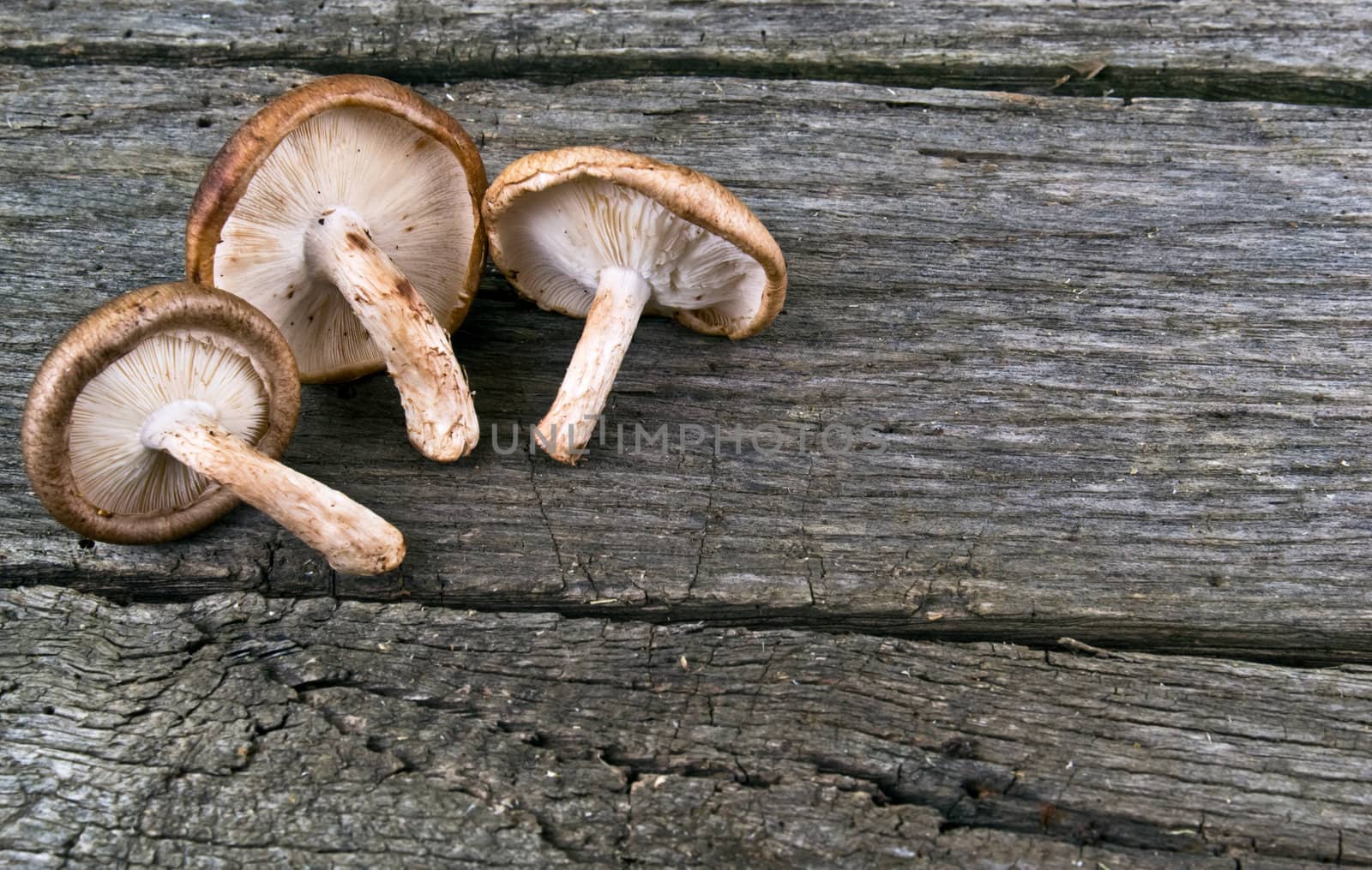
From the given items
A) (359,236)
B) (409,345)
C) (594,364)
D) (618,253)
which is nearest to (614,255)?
(618,253)

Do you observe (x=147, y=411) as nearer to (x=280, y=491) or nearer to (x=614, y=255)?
(x=280, y=491)

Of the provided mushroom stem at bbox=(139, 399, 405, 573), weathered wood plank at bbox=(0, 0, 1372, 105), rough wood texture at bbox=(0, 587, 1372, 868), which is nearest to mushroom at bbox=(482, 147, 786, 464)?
mushroom stem at bbox=(139, 399, 405, 573)

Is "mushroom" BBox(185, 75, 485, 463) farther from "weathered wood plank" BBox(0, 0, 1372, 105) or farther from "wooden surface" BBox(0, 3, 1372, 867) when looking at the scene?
"weathered wood plank" BBox(0, 0, 1372, 105)

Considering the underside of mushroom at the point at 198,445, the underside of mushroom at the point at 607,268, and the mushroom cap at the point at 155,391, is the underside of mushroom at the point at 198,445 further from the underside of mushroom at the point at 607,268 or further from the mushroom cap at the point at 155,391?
the underside of mushroom at the point at 607,268

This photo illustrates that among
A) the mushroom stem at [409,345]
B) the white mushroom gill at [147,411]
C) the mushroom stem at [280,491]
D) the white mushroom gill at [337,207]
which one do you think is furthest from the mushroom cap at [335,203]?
the mushroom stem at [280,491]

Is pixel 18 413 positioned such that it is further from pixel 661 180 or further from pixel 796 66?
pixel 796 66

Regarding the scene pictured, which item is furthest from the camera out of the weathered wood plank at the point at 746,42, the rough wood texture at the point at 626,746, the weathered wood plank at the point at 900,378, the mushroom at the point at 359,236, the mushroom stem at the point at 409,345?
the weathered wood plank at the point at 746,42

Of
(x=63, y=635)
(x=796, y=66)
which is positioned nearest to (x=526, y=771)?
(x=63, y=635)
